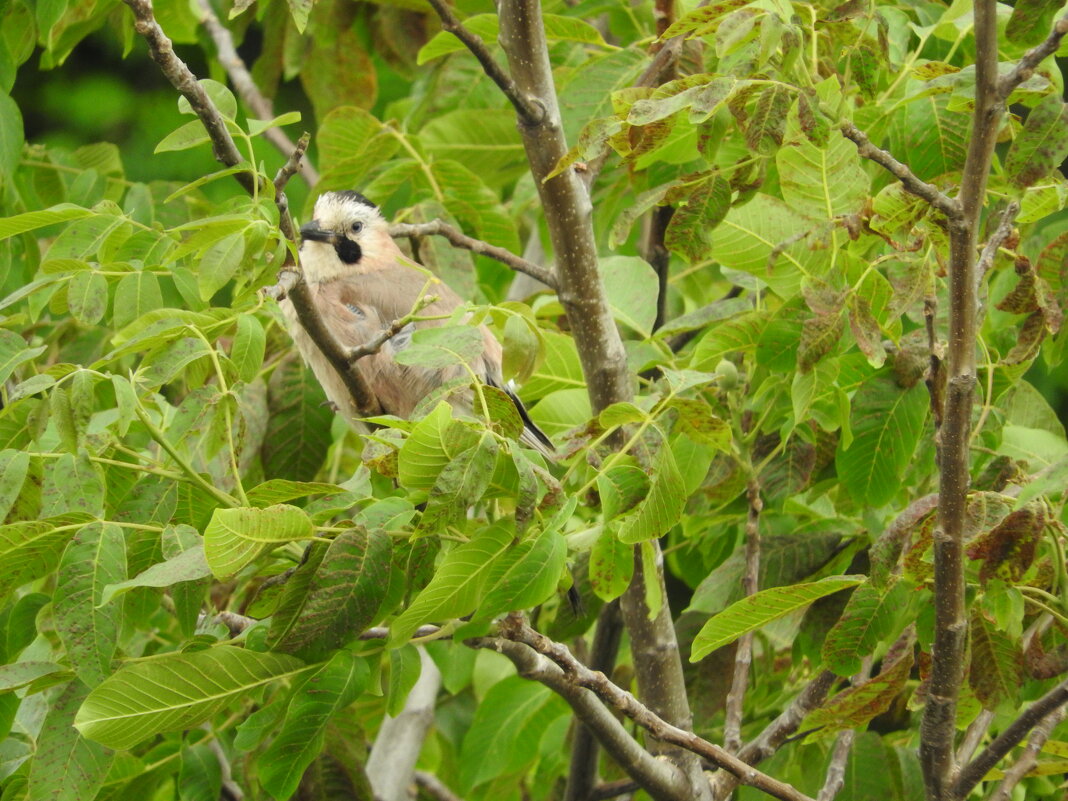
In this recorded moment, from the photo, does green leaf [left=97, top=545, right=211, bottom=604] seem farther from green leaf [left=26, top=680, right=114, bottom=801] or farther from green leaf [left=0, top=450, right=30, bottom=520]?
green leaf [left=26, top=680, right=114, bottom=801]

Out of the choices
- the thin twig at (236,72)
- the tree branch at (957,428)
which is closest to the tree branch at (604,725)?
the tree branch at (957,428)

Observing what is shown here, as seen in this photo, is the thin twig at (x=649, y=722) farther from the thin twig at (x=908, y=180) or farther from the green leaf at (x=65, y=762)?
the thin twig at (x=908, y=180)

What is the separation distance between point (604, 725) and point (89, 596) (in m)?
0.85

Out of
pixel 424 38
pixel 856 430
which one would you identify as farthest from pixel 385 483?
pixel 424 38

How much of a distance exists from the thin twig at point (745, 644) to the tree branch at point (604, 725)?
125 millimetres

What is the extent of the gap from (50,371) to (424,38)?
2.28 metres

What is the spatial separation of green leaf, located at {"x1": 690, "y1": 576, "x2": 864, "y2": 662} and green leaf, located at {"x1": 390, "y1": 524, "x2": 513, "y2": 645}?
1.26ft

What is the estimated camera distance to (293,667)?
1.65m

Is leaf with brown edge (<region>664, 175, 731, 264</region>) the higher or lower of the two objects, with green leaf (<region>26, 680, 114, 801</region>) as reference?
higher

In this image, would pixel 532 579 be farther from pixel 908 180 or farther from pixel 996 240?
pixel 996 240

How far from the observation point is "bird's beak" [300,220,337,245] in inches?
145

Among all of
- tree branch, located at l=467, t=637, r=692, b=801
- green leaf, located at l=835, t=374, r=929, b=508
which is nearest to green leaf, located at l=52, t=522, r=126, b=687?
tree branch, located at l=467, t=637, r=692, b=801

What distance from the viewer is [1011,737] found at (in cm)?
166

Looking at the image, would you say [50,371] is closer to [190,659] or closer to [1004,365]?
[190,659]
